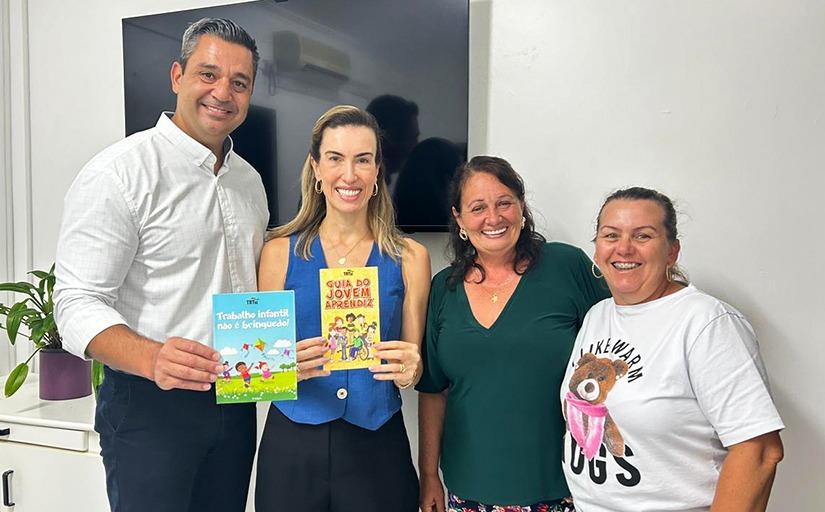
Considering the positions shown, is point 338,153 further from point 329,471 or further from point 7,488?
point 7,488

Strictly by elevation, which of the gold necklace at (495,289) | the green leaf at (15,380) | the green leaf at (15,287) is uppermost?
the gold necklace at (495,289)

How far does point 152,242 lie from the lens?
1538mm

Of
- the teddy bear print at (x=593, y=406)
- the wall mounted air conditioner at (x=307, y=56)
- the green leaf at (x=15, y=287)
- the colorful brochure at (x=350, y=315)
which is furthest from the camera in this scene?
the green leaf at (x=15, y=287)

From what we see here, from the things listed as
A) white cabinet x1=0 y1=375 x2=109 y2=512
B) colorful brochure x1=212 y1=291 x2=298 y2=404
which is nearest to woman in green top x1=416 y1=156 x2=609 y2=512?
colorful brochure x1=212 y1=291 x2=298 y2=404

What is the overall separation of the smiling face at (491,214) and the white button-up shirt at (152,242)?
56cm

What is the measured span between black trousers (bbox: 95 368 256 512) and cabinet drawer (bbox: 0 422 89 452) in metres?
0.79

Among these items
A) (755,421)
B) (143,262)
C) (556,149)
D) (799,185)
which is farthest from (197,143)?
(799,185)

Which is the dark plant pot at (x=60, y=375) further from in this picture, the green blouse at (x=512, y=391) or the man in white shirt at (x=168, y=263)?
the green blouse at (x=512, y=391)

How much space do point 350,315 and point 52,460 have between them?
150cm

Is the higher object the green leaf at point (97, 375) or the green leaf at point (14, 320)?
the green leaf at point (14, 320)

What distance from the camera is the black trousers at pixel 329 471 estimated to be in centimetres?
156

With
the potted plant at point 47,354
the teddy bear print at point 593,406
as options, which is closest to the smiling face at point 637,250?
the teddy bear print at point 593,406

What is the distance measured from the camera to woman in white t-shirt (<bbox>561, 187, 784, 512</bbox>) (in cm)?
131

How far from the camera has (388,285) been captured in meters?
1.64
